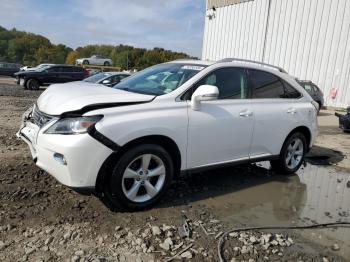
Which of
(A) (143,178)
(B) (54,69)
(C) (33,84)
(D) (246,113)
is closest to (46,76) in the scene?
(B) (54,69)

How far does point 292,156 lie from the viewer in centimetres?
644

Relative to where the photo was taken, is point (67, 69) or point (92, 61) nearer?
point (67, 69)

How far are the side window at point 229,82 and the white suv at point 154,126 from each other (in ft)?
0.04

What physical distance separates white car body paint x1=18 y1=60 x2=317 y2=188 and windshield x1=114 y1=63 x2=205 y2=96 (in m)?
0.15

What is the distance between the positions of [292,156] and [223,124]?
6.90 ft

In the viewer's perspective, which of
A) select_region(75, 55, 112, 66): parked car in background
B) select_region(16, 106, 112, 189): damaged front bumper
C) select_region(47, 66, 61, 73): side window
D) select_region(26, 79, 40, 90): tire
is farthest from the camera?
select_region(75, 55, 112, 66): parked car in background

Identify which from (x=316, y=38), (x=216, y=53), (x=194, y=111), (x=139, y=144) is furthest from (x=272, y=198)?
(x=216, y=53)

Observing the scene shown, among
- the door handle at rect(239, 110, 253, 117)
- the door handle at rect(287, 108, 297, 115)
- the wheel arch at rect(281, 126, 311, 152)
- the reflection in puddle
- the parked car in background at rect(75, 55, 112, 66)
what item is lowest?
the reflection in puddle

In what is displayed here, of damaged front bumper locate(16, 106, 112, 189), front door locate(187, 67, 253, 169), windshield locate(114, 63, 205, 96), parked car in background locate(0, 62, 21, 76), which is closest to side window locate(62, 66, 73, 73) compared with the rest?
parked car in background locate(0, 62, 21, 76)

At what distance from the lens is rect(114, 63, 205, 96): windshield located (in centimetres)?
477

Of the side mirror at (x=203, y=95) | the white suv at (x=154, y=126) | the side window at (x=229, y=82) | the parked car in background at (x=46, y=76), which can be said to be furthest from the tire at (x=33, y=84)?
the side mirror at (x=203, y=95)

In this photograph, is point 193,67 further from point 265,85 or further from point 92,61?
point 92,61

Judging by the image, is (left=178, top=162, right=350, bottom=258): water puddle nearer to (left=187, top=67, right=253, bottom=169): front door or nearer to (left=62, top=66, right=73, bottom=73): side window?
(left=187, top=67, right=253, bottom=169): front door

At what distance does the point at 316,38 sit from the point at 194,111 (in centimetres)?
2250
